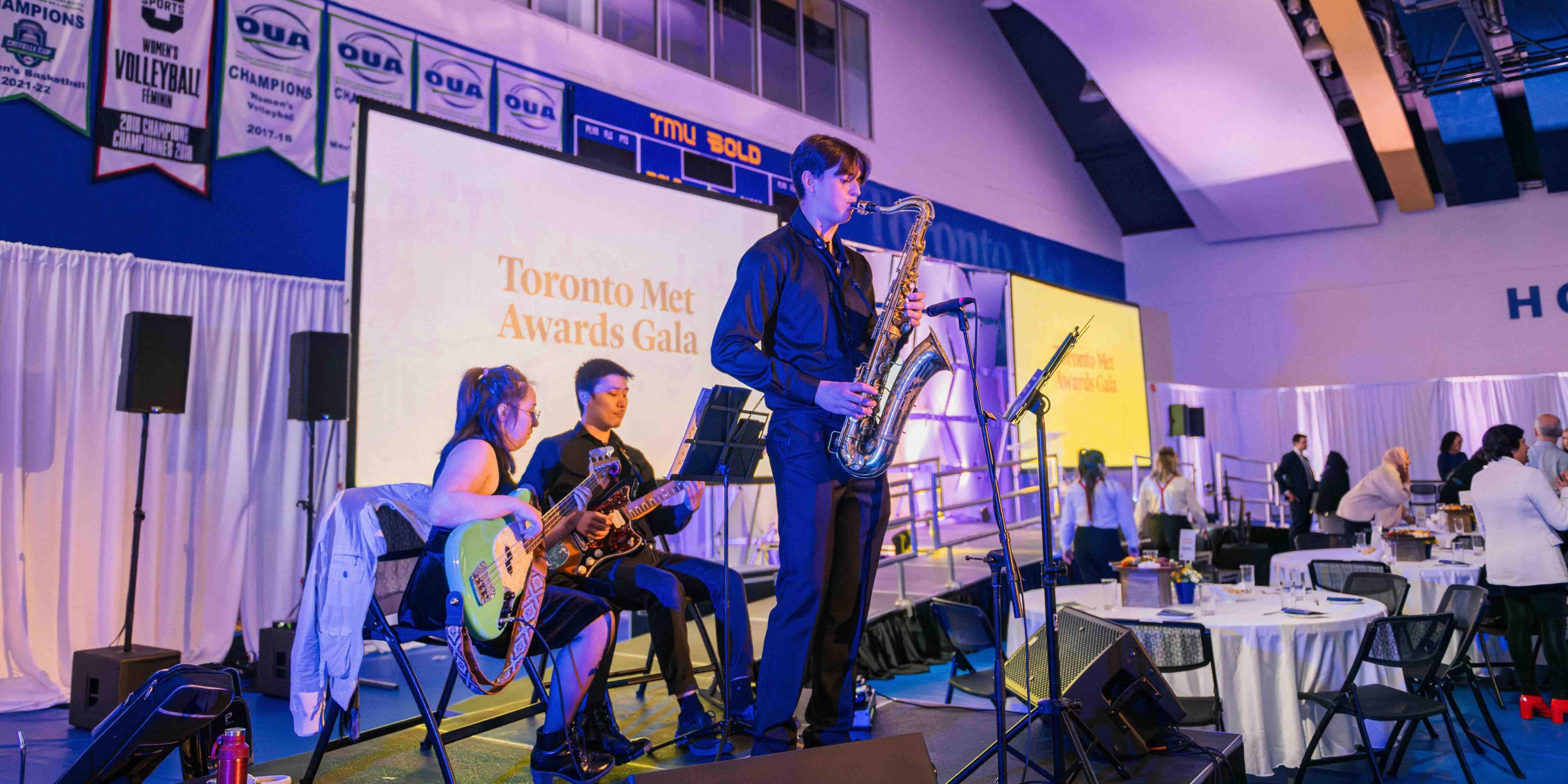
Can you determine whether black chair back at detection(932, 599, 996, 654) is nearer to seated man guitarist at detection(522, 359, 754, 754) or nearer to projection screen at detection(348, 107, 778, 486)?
seated man guitarist at detection(522, 359, 754, 754)

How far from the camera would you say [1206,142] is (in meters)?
14.8

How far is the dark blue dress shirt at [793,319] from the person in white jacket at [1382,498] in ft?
21.5

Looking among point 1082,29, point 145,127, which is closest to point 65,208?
point 145,127

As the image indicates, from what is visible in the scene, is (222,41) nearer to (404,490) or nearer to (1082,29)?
(404,490)

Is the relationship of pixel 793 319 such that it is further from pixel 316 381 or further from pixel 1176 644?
pixel 316 381

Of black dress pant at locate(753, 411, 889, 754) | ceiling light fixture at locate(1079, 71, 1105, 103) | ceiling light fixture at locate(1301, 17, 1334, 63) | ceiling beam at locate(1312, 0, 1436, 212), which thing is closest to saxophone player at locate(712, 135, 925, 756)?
black dress pant at locate(753, 411, 889, 754)

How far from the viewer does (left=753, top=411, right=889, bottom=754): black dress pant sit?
8.35 ft

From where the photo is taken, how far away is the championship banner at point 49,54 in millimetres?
5848

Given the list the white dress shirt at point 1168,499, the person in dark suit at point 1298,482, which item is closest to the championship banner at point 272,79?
the white dress shirt at point 1168,499

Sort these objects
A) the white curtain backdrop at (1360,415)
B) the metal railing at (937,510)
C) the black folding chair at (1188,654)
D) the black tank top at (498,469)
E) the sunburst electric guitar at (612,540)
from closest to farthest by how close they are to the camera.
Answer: the black tank top at (498,469)
the sunburst electric guitar at (612,540)
the black folding chair at (1188,654)
the metal railing at (937,510)
the white curtain backdrop at (1360,415)

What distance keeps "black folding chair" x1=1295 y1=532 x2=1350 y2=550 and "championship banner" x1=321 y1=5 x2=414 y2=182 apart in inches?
315

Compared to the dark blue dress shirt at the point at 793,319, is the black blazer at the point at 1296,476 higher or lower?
lower

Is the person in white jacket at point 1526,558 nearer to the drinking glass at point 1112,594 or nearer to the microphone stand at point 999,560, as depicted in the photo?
the drinking glass at point 1112,594

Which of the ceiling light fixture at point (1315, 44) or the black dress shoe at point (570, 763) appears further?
the ceiling light fixture at point (1315, 44)
